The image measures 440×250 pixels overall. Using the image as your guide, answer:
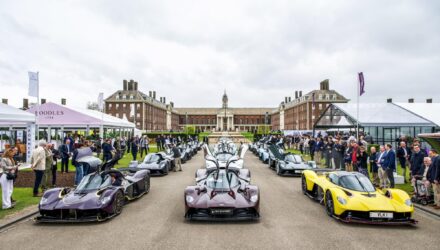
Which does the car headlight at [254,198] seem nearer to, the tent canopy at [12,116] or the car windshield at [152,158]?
the car windshield at [152,158]

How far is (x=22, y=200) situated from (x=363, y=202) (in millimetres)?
10370

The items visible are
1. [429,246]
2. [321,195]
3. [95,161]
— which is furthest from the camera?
[95,161]

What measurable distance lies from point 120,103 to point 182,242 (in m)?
84.8

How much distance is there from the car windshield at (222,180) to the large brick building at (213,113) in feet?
156

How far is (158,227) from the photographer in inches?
293

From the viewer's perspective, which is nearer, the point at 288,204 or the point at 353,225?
the point at 353,225

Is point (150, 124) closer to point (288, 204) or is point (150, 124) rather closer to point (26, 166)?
point (26, 166)

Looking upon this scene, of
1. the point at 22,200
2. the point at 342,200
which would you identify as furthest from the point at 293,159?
the point at 22,200

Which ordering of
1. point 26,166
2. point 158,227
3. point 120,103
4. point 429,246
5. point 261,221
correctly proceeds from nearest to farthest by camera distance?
point 429,246 → point 158,227 → point 261,221 → point 26,166 → point 120,103

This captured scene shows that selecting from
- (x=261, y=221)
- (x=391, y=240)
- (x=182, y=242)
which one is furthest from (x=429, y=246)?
(x=182, y=242)

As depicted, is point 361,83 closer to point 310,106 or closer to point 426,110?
point 426,110

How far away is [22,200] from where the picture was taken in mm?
10336

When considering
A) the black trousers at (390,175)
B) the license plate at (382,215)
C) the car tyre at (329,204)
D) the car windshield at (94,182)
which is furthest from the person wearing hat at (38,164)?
the black trousers at (390,175)

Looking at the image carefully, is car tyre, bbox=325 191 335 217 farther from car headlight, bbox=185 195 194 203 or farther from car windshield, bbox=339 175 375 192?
car headlight, bbox=185 195 194 203
